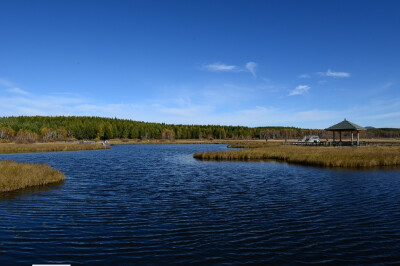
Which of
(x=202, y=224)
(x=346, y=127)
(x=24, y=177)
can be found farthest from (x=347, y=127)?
(x=24, y=177)

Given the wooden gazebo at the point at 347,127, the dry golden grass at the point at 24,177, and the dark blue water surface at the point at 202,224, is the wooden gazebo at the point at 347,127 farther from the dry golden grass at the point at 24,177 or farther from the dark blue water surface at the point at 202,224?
the dry golden grass at the point at 24,177

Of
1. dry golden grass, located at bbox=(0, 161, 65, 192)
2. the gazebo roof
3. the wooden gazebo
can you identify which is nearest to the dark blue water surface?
dry golden grass, located at bbox=(0, 161, 65, 192)

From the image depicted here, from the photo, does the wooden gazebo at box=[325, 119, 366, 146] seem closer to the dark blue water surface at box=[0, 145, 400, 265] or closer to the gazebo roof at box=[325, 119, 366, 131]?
the gazebo roof at box=[325, 119, 366, 131]

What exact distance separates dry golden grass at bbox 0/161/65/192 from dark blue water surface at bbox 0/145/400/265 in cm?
166

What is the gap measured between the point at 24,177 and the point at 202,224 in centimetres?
1622

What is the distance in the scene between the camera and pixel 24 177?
22.5 m

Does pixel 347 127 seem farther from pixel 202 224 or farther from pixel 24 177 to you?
pixel 24 177

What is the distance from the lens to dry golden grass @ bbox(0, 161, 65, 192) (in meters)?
21.0

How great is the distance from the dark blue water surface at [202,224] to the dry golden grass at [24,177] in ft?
5.46

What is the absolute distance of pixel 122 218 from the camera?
14352 mm

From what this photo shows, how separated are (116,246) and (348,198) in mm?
14329

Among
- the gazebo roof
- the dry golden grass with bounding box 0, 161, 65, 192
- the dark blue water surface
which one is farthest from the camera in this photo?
the gazebo roof

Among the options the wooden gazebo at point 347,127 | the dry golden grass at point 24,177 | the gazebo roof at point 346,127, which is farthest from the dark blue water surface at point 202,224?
the wooden gazebo at point 347,127

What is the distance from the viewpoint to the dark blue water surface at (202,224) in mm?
9977
